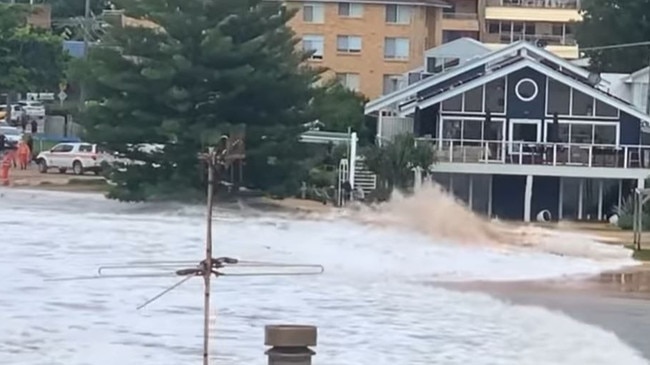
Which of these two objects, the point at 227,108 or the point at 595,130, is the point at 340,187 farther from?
the point at 595,130

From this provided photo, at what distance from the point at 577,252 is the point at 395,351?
21.6 meters

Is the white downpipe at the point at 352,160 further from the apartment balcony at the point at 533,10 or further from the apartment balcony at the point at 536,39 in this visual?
the apartment balcony at the point at 533,10

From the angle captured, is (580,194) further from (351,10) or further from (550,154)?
(351,10)

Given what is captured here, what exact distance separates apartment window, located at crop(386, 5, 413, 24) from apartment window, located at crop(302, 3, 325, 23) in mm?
3248

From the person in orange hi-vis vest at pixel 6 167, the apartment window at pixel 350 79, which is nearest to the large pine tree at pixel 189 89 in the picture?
the person in orange hi-vis vest at pixel 6 167

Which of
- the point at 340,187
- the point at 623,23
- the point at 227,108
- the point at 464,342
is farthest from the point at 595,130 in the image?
the point at 464,342

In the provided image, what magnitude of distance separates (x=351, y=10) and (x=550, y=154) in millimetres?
27504

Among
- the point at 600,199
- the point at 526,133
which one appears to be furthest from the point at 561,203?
the point at 526,133

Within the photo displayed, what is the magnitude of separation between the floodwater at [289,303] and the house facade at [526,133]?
13.0 m

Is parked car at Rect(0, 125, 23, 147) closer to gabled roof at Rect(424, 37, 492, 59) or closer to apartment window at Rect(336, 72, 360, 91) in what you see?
apartment window at Rect(336, 72, 360, 91)

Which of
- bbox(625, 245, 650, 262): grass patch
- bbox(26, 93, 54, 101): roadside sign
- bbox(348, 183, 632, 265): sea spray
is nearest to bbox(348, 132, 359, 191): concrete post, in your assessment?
bbox(348, 183, 632, 265): sea spray

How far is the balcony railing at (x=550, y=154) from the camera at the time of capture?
60.6m

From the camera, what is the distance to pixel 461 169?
6069cm

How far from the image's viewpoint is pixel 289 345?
37.4ft
